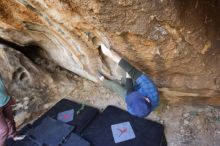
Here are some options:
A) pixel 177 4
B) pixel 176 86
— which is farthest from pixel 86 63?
pixel 177 4

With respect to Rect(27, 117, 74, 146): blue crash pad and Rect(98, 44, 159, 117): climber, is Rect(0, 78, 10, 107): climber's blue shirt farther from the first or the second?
Rect(98, 44, 159, 117): climber

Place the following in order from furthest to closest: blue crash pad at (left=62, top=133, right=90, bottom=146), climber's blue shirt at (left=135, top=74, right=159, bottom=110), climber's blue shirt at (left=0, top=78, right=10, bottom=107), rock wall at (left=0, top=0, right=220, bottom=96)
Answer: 1. blue crash pad at (left=62, top=133, right=90, bottom=146)
2. climber's blue shirt at (left=0, top=78, right=10, bottom=107)
3. climber's blue shirt at (left=135, top=74, right=159, bottom=110)
4. rock wall at (left=0, top=0, right=220, bottom=96)

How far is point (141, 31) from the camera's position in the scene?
1616 millimetres

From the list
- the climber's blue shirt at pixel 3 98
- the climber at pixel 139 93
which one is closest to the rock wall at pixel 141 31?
the climber at pixel 139 93

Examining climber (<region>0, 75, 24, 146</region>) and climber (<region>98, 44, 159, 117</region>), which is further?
climber (<region>0, 75, 24, 146</region>)

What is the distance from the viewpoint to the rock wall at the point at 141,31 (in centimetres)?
150

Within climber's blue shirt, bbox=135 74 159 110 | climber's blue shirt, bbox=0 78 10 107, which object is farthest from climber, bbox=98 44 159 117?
climber's blue shirt, bbox=0 78 10 107

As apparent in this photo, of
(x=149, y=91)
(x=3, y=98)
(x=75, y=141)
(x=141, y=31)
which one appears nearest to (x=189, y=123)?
(x=149, y=91)

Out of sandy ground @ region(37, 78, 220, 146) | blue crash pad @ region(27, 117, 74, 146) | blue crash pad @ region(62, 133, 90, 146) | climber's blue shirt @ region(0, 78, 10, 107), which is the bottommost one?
sandy ground @ region(37, 78, 220, 146)

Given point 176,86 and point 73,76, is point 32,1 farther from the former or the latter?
point 73,76

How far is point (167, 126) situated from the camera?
2443 mm

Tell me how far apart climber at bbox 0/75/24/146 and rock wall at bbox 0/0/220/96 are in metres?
0.63

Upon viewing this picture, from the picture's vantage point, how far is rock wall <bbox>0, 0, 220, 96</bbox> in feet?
4.93

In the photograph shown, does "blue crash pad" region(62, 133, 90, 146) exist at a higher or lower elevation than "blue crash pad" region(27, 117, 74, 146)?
lower
